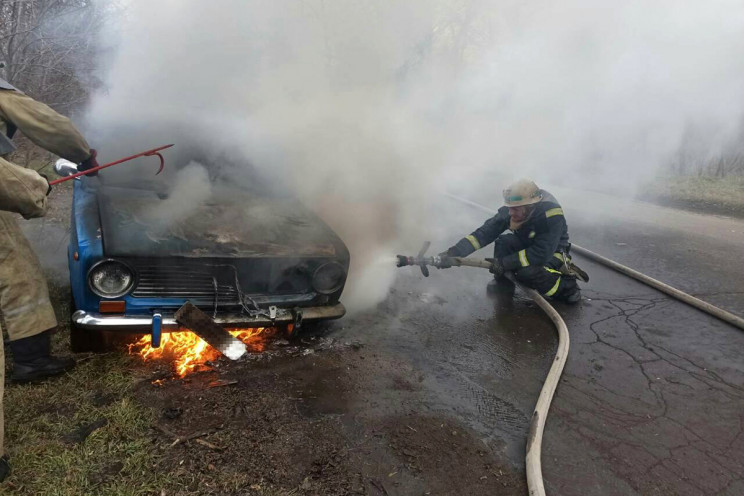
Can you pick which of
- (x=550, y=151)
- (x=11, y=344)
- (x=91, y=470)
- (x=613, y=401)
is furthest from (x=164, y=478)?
(x=550, y=151)

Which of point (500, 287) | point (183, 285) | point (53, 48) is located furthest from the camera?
point (500, 287)

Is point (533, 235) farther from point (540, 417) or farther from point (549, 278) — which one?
point (540, 417)

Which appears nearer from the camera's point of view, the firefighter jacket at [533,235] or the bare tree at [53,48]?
the firefighter jacket at [533,235]

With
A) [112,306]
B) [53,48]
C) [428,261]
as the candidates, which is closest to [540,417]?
[428,261]

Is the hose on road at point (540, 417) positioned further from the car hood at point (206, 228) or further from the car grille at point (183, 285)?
the car grille at point (183, 285)

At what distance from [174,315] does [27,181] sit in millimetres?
1036

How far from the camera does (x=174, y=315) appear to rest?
2723 millimetres

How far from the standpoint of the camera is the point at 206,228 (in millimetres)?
3076

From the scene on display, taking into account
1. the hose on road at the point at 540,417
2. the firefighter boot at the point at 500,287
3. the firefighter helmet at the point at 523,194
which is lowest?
the firefighter boot at the point at 500,287

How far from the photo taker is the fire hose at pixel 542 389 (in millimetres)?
2126

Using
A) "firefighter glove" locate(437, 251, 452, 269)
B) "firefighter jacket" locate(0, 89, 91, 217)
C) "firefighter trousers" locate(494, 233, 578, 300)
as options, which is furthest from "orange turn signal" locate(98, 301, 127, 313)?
"firefighter trousers" locate(494, 233, 578, 300)

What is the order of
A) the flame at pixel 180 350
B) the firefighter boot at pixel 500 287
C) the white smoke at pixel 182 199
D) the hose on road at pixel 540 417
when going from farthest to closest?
1. the firefighter boot at pixel 500 287
2. the white smoke at pixel 182 199
3. the flame at pixel 180 350
4. the hose on road at pixel 540 417

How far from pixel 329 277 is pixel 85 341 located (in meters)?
1.54

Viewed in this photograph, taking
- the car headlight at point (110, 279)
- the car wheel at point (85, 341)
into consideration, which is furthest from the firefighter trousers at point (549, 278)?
the car wheel at point (85, 341)
